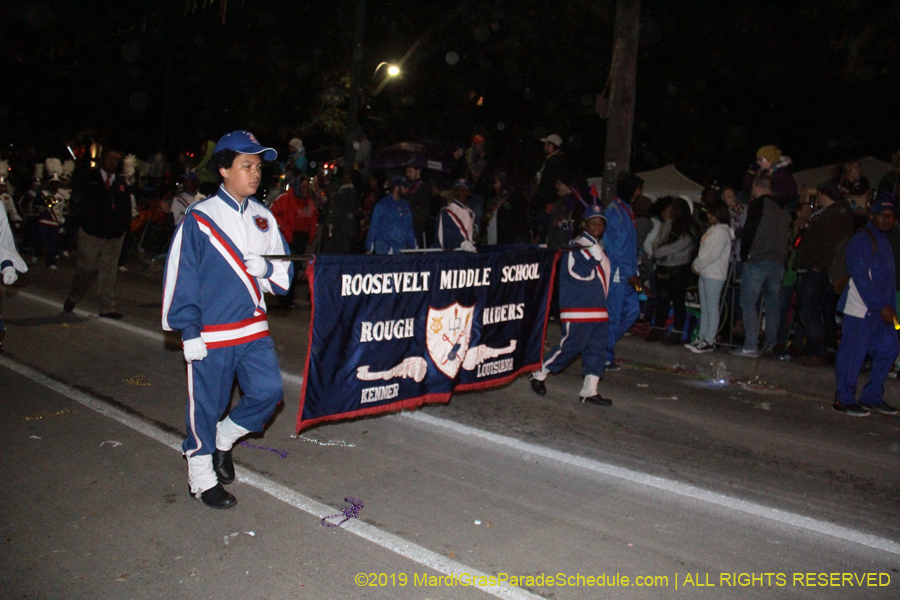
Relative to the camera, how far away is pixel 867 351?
26.2 ft

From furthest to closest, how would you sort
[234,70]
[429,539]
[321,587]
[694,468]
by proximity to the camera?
[234,70]
[694,468]
[429,539]
[321,587]

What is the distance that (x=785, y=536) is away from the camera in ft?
16.0

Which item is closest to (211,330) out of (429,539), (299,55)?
(429,539)

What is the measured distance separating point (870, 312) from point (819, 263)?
1.97 metres

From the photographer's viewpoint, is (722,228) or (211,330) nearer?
(211,330)

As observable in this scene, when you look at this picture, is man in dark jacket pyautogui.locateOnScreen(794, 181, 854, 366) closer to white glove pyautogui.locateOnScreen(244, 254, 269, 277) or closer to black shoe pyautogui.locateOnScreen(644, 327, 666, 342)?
black shoe pyautogui.locateOnScreen(644, 327, 666, 342)

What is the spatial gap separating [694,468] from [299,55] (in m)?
24.7

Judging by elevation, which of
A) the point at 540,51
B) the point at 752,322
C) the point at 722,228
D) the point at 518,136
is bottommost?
the point at 752,322

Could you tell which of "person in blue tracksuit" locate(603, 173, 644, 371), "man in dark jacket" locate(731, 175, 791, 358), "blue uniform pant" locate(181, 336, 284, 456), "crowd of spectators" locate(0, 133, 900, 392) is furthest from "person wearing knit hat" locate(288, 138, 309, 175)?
"blue uniform pant" locate(181, 336, 284, 456)

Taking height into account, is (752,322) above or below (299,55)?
below

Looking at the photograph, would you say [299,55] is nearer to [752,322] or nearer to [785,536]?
[752,322]

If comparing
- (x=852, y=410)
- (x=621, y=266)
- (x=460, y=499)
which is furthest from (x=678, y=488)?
(x=621, y=266)

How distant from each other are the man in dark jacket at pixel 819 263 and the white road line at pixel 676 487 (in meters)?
4.69

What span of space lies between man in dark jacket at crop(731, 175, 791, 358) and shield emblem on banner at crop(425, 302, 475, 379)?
15.6 feet
